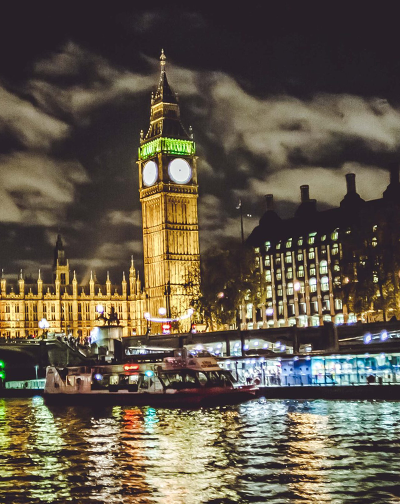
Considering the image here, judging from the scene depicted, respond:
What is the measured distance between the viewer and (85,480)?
87.0 ft

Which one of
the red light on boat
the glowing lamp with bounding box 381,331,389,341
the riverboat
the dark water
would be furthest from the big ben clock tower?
the dark water

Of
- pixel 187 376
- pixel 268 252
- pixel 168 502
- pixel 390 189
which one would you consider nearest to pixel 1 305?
pixel 268 252

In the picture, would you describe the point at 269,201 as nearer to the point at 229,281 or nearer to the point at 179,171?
the point at 179,171

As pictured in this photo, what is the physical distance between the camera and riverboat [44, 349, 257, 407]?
51625 mm

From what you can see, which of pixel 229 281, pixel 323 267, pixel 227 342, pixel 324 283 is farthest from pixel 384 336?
pixel 323 267

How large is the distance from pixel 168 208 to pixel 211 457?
9811 cm

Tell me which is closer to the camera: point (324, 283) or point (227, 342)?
point (227, 342)

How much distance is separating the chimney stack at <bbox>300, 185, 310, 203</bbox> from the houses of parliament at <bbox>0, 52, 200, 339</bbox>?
51.8 ft

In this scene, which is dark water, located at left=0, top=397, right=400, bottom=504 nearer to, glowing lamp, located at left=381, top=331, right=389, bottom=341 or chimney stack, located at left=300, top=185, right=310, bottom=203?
glowing lamp, located at left=381, top=331, right=389, bottom=341

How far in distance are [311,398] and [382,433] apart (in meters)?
18.3

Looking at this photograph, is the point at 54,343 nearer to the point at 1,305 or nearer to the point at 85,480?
the point at 1,305

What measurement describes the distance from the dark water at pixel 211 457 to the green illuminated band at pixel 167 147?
84.0 m

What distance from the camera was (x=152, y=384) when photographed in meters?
54.1

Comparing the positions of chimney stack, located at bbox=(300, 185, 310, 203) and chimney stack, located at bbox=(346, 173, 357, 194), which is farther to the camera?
chimney stack, located at bbox=(300, 185, 310, 203)
